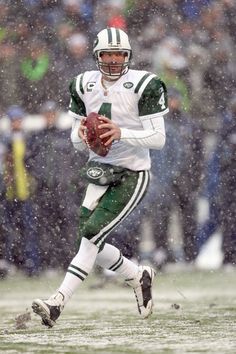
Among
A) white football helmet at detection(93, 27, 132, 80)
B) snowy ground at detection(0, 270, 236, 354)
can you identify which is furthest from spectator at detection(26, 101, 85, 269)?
white football helmet at detection(93, 27, 132, 80)

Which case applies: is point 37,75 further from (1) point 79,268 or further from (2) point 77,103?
(1) point 79,268

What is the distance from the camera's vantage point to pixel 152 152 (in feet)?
41.5

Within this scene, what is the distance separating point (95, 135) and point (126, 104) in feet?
1.05

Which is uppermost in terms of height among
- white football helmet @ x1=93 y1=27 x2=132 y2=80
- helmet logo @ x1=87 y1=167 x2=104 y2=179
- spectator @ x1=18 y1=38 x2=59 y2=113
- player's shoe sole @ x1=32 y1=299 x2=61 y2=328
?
spectator @ x1=18 y1=38 x2=59 y2=113

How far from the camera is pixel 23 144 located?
493 inches

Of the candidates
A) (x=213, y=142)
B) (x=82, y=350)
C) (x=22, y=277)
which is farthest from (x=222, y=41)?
(x=82, y=350)

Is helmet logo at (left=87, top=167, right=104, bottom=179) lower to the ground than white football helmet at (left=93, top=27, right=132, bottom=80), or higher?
lower

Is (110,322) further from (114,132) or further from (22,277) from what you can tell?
(22,277)

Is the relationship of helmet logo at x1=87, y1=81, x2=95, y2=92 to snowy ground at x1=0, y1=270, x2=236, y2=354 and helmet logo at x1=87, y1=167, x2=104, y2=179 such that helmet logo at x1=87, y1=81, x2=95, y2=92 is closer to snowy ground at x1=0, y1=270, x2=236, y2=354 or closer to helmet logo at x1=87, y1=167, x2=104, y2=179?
helmet logo at x1=87, y1=167, x2=104, y2=179

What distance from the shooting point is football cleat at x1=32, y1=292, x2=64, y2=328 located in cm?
831

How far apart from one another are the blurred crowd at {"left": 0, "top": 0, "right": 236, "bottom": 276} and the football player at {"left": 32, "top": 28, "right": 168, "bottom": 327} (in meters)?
3.53

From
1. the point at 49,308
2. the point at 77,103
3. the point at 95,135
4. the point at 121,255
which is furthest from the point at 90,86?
the point at 49,308

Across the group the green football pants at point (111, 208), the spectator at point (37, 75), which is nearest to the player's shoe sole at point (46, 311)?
the green football pants at point (111, 208)

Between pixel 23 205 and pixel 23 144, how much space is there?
1.78 feet
